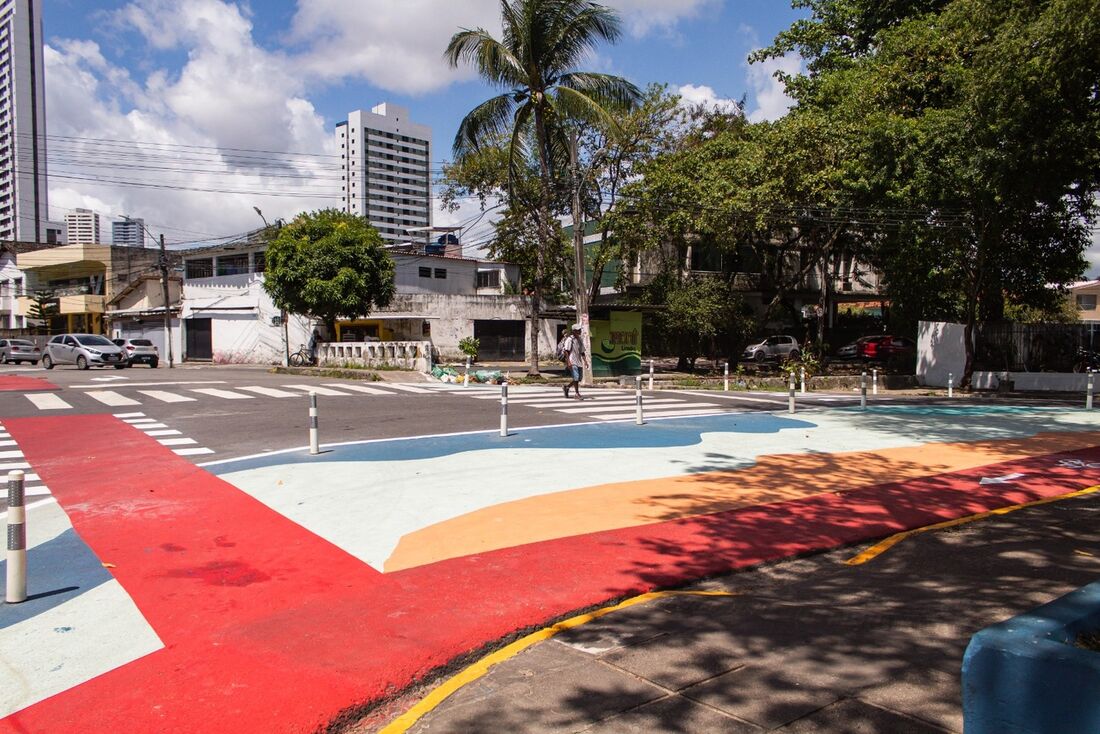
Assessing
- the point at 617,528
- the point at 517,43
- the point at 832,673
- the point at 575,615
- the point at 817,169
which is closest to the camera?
the point at 832,673

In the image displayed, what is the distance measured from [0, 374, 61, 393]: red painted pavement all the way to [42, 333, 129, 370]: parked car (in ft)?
26.3

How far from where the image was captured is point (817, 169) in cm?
2855

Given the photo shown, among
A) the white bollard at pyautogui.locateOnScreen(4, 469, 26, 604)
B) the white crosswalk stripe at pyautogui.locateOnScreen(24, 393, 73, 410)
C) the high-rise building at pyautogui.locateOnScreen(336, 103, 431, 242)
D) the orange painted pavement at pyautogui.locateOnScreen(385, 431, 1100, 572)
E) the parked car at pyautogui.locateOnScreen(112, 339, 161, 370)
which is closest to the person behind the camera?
the white bollard at pyautogui.locateOnScreen(4, 469, 26, 604)

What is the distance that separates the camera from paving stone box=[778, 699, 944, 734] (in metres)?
3.46

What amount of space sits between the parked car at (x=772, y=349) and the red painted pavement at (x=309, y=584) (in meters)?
29.4

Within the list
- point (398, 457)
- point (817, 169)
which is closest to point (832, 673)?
point (398, 457)

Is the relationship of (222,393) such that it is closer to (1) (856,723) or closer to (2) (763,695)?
(2) (763,695)

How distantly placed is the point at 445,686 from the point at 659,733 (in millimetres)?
1279

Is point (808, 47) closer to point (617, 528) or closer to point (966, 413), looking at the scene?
point (966, 413)

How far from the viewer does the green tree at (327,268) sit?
33.1 m

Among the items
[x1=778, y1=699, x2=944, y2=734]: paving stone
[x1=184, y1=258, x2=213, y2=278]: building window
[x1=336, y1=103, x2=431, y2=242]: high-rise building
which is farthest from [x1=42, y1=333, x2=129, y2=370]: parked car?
[x1=336, y1=103, x2=431, y2=242]: high-rise building

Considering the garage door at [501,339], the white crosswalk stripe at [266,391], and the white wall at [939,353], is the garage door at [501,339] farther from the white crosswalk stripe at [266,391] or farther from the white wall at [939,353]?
the white wall at [939,353]

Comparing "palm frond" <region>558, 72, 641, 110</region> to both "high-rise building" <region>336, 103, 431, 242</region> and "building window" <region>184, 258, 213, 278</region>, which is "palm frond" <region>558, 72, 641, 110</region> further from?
"high-rise building" <region>336, 103, 431, 242</region>

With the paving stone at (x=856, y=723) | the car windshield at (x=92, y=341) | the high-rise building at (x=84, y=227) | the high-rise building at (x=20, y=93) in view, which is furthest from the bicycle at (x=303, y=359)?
the high-rise building at (x=84, y=227)
